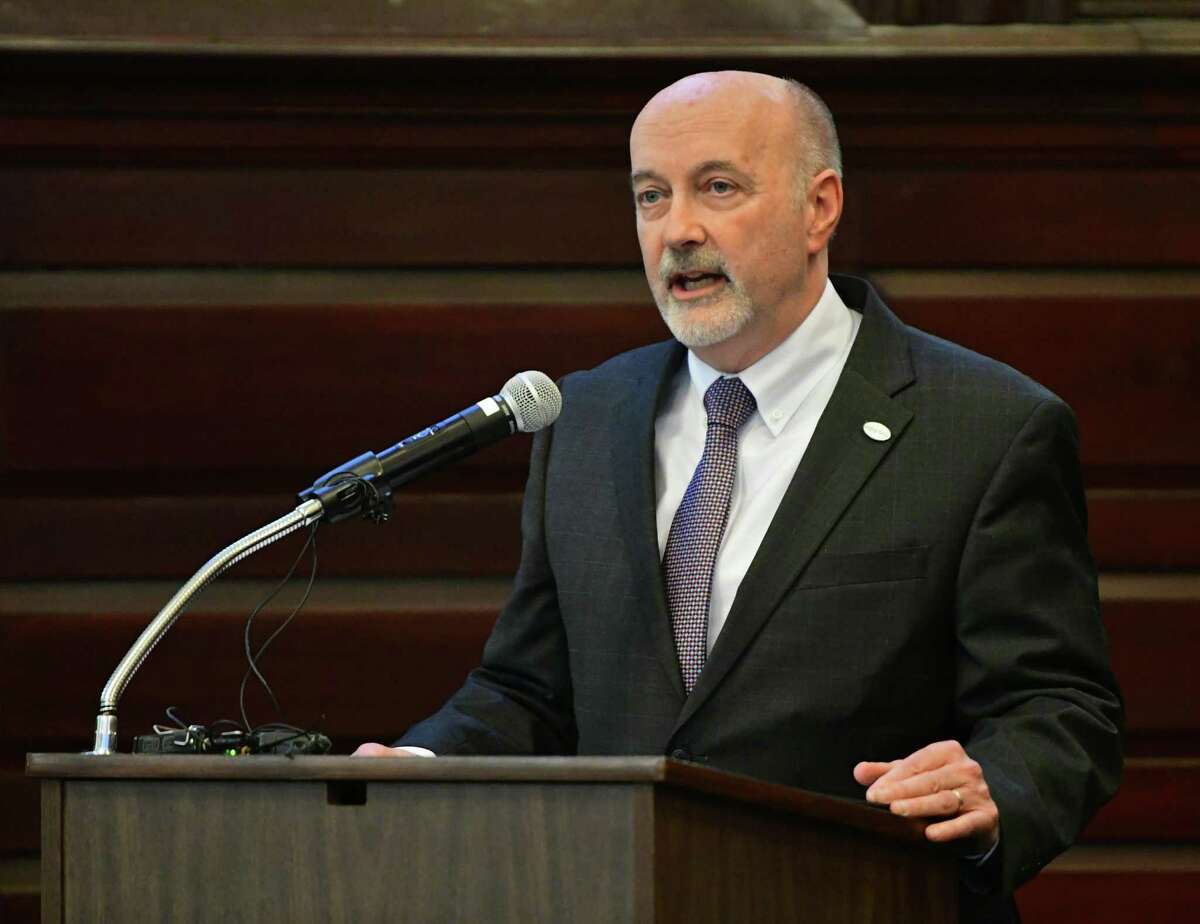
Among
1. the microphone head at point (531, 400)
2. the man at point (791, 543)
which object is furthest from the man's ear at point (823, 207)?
the microphone head at point (531, 400)

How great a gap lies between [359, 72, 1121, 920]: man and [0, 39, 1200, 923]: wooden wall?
0.75 m

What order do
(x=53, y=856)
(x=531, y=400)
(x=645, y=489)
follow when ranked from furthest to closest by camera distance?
(x=645, y=489) → (x=531, y=400) → (x=53, y=856)

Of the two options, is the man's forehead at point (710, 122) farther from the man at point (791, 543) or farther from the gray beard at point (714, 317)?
the gray beard at point (714, 317)

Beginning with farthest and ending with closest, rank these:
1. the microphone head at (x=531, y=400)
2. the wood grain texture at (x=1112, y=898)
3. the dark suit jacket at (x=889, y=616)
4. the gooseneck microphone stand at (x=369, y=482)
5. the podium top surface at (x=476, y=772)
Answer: the wood grain texture at (x=1112, y=898)
the dark suit jacket at (x=889, y=616)
the microphone head at (x=531, y=400)
the gooseneck microphone stand at (x=369, y=482)
the podium top surface at (x=476, y=772)

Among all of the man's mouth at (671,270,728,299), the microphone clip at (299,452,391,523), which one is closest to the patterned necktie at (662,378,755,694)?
the man's mouth at (671,270,728,299)

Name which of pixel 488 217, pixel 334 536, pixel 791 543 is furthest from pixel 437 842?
pixel 488 217

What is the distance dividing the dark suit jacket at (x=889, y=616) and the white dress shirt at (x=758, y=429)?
0.19 ft

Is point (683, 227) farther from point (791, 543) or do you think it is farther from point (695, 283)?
point (791, 543)

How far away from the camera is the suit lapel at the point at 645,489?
2201mm

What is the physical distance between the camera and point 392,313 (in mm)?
3227

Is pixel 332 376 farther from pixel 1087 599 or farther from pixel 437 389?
pixel 1087 599

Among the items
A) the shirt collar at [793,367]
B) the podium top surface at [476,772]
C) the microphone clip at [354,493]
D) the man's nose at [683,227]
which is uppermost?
the man's nose at [683,227]

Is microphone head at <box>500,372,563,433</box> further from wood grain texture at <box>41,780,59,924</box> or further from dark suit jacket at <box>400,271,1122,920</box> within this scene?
wood grain texture at <box>41,780,59,924</box>

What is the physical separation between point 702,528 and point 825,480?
0.53 feet
